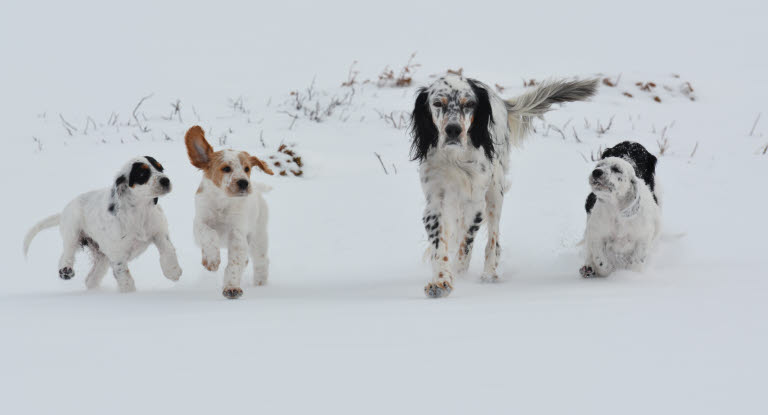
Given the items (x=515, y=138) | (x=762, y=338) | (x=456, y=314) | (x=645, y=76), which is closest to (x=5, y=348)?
(x=456, y=314)

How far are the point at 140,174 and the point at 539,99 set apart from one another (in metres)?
3.26

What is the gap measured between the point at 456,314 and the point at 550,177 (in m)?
4.84

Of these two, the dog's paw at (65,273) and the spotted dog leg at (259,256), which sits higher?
the spotted dog leg at (259,256)

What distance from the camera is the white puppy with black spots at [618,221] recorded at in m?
5.15

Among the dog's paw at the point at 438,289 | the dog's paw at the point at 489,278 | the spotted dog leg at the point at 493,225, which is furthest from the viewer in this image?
the spotted dog leg at the point at 493,225

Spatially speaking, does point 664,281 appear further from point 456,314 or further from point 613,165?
point 456,314

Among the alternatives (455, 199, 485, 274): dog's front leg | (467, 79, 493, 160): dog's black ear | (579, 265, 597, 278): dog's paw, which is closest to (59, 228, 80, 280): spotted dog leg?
(455, 199, 485, 274): dog's front leg

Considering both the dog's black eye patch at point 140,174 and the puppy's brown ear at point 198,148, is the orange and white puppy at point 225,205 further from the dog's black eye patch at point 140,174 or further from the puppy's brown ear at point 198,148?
the dog's black eye patch at point 140,174

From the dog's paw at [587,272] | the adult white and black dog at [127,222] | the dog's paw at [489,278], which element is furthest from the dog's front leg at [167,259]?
the dog's paw at [587,272]

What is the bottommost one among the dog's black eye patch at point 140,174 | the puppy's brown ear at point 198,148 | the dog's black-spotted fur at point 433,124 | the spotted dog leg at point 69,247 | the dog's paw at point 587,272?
the spotted dog leg at point 69,247

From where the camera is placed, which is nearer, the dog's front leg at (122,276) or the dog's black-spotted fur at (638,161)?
the dog's front leg at (122,276)

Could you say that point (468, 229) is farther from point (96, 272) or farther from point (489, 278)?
point (96, 272)

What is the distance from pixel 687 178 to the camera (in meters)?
8.58

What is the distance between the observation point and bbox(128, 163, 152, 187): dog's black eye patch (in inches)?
212
